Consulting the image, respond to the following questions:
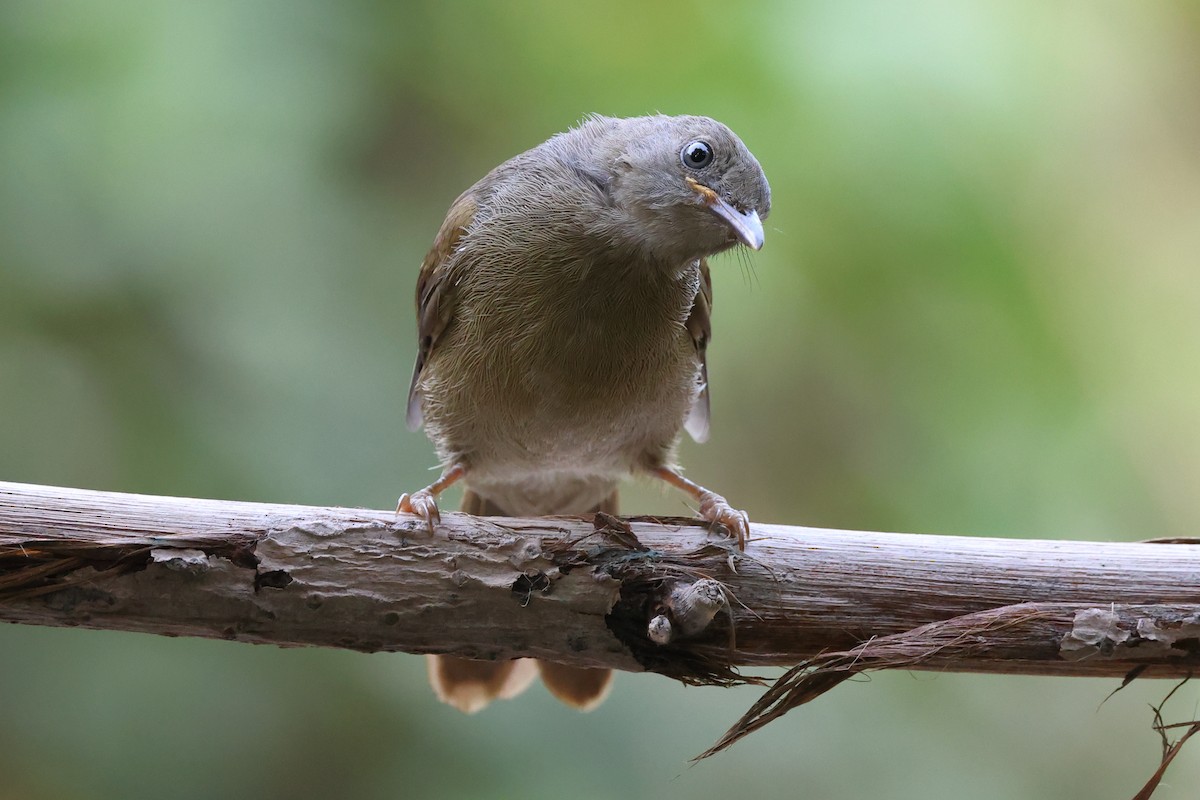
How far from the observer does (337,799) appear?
3.89 meters

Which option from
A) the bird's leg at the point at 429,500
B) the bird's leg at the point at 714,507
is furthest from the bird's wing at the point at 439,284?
the bird's leg at the point at 714,507

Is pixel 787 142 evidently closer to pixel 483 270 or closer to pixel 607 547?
pixel 483 270

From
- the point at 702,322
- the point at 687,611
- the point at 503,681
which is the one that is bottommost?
the point at 503,681

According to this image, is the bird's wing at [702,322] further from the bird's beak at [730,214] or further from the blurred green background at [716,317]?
the blurred green background at [716,317]

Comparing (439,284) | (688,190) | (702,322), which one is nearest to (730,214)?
(688,190)

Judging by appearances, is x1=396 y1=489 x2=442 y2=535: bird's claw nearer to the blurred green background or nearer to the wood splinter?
the wood splinter

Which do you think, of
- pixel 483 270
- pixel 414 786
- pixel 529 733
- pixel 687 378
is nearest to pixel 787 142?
pixel 687 378

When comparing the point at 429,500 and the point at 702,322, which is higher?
the point at 702,322

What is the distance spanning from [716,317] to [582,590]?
2348 millimetres

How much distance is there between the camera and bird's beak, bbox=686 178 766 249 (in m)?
2.93

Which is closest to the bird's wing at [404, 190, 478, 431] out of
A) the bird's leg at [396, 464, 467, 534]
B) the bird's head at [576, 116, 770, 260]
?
the bird's leg at [396, 464, 467, 534]

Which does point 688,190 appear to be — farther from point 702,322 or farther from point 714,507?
point 714,507

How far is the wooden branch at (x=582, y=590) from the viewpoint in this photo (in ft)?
7.62

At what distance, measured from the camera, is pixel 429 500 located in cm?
284
